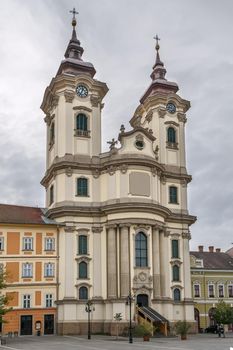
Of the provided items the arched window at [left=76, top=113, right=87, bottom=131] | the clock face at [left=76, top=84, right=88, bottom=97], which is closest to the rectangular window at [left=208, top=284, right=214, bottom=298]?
the arched window at [left=76, top=113, right=87, bottom=131]

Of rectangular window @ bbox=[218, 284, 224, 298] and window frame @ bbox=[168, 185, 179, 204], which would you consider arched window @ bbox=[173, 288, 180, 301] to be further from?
rectangular window @ bbox=[218, 284, 224, 298]

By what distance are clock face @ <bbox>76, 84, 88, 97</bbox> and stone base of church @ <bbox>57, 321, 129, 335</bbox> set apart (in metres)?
26.0

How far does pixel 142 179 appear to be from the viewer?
→ 59.4 m

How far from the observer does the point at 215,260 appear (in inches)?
3105

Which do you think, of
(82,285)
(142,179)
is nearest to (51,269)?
(82,285)

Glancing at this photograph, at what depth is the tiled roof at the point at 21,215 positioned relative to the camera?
2217 inches

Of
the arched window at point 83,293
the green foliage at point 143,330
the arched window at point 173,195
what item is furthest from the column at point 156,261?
the green foliage at point 143,330

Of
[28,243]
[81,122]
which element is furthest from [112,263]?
[81,122]

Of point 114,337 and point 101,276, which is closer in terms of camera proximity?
point 114,337

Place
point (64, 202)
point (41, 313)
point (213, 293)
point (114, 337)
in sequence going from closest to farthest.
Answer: point (114, 337), point (41, 313), point (64, 202), point (213, 293)

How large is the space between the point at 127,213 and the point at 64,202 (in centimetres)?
716

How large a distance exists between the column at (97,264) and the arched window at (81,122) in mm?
11993

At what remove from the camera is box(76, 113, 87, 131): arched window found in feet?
204

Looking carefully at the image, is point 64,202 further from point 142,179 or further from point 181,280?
point 181,280
